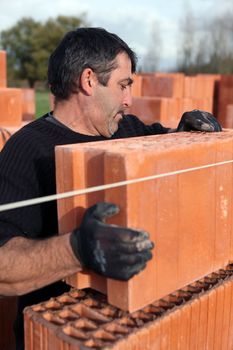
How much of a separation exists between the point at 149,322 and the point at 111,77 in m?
1.16

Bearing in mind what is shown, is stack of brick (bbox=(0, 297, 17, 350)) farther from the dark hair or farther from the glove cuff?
the glove cuff

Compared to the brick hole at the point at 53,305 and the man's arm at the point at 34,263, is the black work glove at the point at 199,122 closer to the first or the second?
the man's arm at the point at 34,263

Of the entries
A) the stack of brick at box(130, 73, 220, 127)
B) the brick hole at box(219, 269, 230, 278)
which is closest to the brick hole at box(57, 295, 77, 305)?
the brick hole at box(219, 269, 230, 278)

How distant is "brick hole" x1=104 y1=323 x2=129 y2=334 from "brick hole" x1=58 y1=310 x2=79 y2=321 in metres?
0.13

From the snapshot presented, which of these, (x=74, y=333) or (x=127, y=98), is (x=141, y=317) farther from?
(x=127, y=98)

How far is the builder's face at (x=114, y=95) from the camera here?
219cm

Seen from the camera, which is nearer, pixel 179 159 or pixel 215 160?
pixel 179 159

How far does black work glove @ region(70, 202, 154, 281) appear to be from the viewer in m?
1.40

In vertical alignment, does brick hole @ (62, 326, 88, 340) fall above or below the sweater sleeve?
below

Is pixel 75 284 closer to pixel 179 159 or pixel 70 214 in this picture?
pixel 70 214

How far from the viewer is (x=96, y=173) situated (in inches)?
62.5

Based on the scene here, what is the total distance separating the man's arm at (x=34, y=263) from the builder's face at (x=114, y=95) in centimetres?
75

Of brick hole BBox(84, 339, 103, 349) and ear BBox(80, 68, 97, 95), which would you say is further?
ear BBox(80, 68, 97, 95)

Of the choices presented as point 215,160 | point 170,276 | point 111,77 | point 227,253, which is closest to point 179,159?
point 215,160
